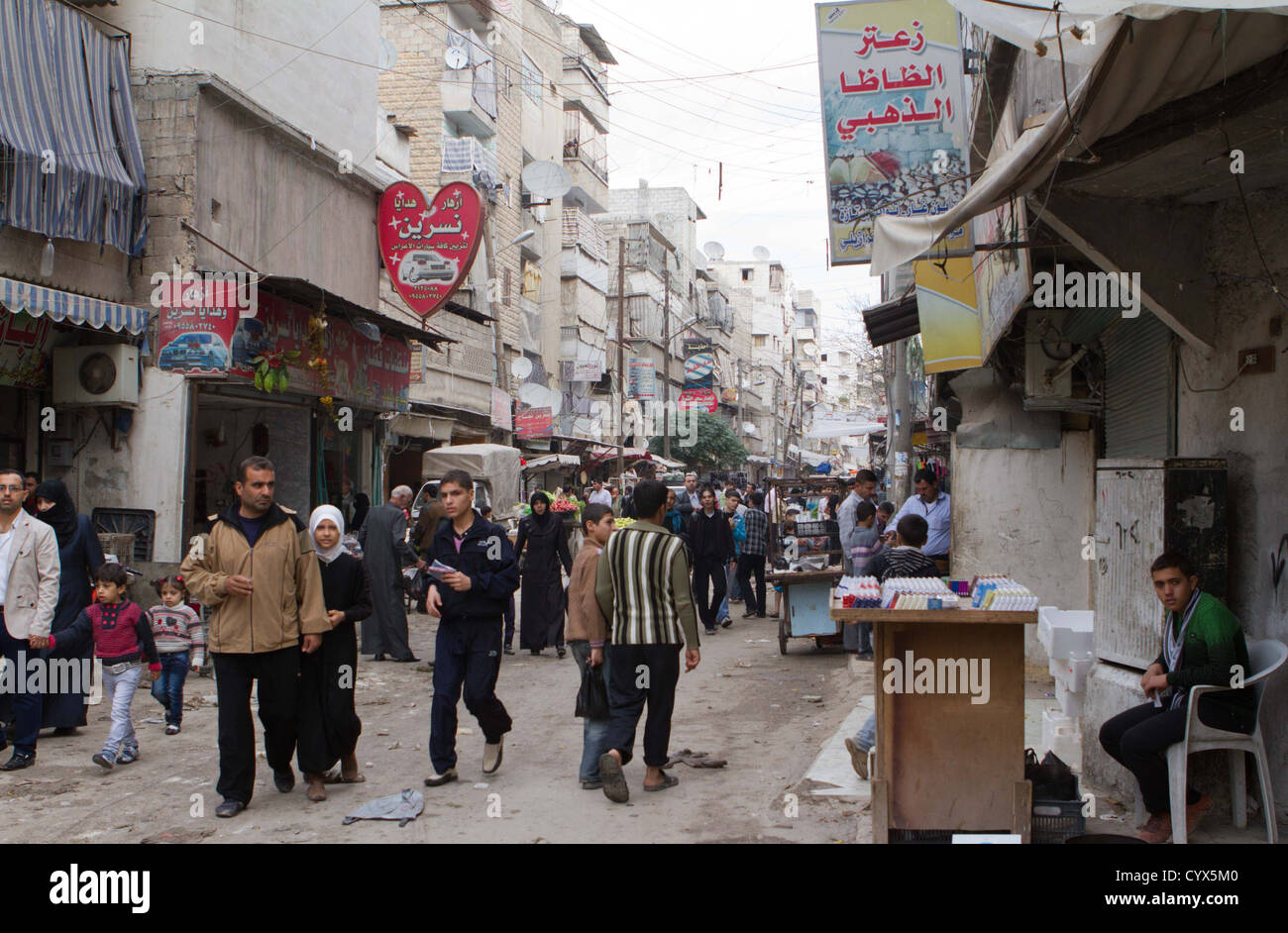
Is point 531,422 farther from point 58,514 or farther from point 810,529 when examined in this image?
point 58,514

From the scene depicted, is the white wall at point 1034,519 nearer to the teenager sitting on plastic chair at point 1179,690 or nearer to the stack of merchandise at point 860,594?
the teenager sitting on plastic chair at point 1179,690

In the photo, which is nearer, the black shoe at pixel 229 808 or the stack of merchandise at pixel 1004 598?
the stack of merchandise at pixel 1004 598

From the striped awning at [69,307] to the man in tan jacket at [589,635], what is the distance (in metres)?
5.92

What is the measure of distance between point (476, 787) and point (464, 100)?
24066mm

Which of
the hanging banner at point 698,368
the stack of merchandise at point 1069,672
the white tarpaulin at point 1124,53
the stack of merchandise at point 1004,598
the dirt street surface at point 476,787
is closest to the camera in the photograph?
the white tarpaulin at point 1124,53

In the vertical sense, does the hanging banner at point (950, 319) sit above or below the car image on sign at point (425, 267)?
below

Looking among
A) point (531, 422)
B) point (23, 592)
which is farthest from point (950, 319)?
point (531, 422)

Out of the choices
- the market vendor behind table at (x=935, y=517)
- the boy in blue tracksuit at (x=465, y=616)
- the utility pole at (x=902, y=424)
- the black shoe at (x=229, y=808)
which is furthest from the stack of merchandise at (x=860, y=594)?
the utility pole at (x=902, y=424)

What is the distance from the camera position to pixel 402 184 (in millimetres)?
16609

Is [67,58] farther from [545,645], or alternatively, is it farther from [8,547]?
[545,645]

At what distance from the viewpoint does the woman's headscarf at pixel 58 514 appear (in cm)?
741

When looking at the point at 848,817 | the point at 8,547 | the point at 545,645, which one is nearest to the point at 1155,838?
the point at 848,817

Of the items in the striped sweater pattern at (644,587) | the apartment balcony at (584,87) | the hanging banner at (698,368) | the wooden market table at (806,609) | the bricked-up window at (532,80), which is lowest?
the wooden market table at (806,609)
